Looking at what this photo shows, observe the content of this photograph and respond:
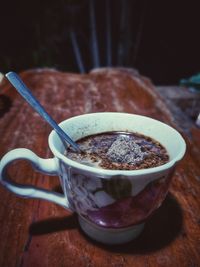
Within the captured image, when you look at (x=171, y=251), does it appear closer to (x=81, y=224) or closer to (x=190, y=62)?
(x=81, y=224)

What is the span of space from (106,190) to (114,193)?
0.02 metres

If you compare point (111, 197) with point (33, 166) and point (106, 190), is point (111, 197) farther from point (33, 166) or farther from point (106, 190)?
point (33, 166)

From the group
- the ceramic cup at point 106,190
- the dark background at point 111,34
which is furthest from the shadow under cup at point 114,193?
the dark background at point 111,34

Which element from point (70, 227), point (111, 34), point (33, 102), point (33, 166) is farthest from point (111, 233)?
point (111, 34)

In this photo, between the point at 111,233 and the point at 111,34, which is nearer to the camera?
the point at 111,233

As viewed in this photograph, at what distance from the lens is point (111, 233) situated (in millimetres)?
612

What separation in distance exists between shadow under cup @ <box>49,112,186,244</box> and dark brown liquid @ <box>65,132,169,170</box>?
0.11 ft

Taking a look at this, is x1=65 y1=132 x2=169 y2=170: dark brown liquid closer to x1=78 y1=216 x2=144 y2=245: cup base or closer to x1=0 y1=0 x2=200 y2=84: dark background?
x1=78 y1=216 x2=144 y2=245: cup base

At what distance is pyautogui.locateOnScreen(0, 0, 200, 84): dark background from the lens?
3.78 metres

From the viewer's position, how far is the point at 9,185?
0.60m

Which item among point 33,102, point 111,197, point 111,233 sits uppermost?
point 33,102

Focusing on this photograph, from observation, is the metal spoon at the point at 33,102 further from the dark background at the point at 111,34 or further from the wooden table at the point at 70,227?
the dark background at the point at 111,34

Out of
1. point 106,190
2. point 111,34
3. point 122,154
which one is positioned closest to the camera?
point 106,190

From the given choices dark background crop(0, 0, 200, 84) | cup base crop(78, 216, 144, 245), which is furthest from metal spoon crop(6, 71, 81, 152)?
dark background crop(0, 0, 200, 84)
